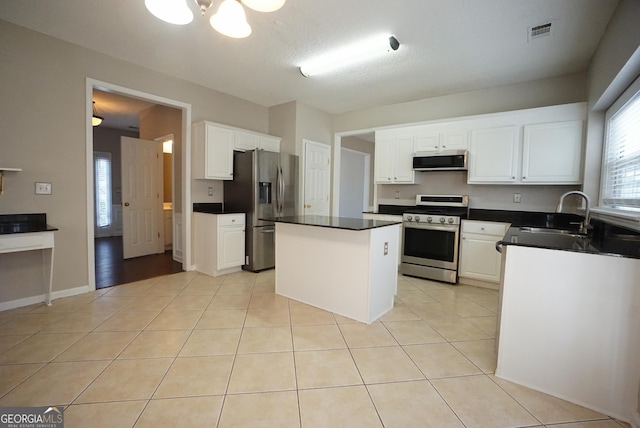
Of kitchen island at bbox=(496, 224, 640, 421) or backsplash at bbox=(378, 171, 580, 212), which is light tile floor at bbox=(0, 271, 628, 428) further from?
backsplash at bbox=(378, 171, 580, 212)

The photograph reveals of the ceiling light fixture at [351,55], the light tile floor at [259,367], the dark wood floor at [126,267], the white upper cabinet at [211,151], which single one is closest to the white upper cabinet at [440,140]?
the ceiling light fixture at [351,55]

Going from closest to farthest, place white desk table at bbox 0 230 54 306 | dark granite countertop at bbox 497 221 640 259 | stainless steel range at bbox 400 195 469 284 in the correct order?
dark granite countertop at bbox 497 221 640 259 → white desk table at bbox 0 230 54 306 → stainless steel range at bbox 400 195 469 284

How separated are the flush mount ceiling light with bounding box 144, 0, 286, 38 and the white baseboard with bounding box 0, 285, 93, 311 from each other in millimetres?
2923

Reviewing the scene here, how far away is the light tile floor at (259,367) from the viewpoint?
1450 millimetres

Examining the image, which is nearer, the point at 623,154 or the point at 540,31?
the point at 623,154

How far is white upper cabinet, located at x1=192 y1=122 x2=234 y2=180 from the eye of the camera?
378cm

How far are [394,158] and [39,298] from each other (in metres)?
4.56

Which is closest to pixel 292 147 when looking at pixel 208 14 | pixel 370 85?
pixel 370 85

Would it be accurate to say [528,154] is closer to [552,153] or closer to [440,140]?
[552,153]

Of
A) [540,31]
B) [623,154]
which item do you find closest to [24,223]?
A: [540,31]

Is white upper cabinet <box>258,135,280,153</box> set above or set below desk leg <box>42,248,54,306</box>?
above

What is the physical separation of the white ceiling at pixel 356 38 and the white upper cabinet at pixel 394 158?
0.72m

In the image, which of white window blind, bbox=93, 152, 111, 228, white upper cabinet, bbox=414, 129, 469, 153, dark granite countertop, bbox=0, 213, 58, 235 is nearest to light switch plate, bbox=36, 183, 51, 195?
dark granite countertop, bbox=0, 213, 58, 235

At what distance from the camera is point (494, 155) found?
353 centimetres
